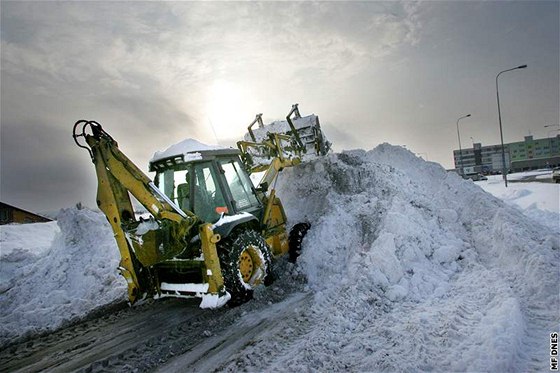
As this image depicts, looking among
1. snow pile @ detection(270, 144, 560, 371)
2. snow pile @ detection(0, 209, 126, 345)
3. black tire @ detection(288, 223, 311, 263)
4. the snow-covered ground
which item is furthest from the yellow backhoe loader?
snow pile @ detection(0, 209, 126, 345)

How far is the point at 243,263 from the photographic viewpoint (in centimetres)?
582

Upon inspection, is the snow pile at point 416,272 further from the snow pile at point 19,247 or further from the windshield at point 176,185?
the snow pile at point 19,247

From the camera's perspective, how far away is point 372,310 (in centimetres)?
499

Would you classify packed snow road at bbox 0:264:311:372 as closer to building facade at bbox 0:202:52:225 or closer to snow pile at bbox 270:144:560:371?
snow pile at bbox 270:144:560:371

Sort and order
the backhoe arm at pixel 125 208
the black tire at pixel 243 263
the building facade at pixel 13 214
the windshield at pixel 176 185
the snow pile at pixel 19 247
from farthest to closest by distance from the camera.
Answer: the building facade at pixel 13 214
the snow pile at pixel 19 247
the windshield at pixel 176 185
the black tire at pixel 243 263
the backhoe arm at pixel 125 208

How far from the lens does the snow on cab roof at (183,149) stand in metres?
5.86

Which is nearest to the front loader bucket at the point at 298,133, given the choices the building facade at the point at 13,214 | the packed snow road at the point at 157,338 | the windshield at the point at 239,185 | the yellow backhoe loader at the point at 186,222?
the windshield at the point at 239,185

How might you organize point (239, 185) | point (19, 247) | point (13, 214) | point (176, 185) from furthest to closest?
point (13, 214) → point (19, 247) → point (239, 185) → point (176, 185)

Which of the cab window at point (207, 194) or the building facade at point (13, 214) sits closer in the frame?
the cab window at point (207, 194)

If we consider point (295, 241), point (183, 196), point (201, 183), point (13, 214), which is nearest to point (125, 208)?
point (183, 196)

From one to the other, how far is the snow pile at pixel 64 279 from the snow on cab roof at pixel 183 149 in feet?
10.2

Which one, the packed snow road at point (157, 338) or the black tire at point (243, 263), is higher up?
the black tire at point (243, 263)

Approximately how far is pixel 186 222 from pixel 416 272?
3.95 meters

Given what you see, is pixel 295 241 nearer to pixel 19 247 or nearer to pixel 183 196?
pixel 183 196
